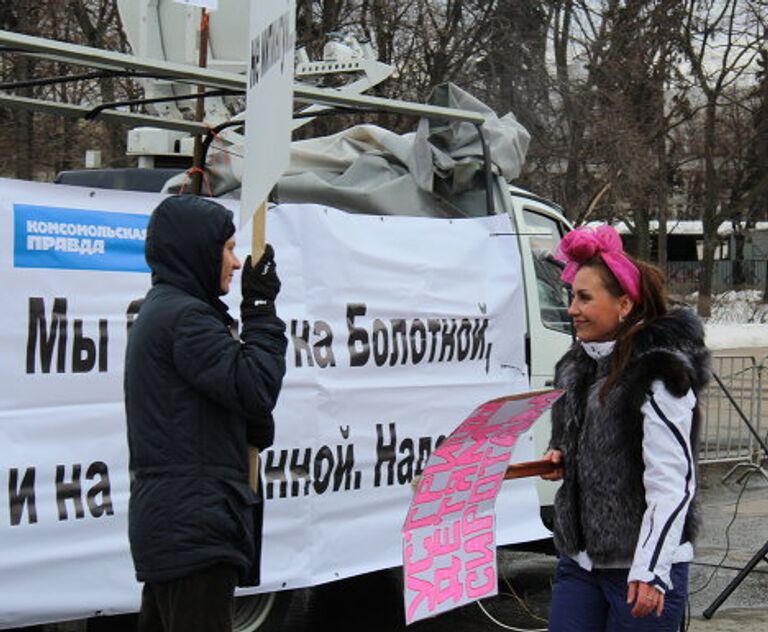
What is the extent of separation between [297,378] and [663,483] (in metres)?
2.32

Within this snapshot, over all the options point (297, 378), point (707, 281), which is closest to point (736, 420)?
point (297, 378)

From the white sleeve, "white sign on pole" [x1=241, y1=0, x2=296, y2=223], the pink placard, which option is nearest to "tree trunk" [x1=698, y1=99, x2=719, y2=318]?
the pink placard

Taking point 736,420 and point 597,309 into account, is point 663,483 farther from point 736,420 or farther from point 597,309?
point 736,420

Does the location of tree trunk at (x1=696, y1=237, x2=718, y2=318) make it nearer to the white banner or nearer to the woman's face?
the white banner

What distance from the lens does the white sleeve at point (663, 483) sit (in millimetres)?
3646

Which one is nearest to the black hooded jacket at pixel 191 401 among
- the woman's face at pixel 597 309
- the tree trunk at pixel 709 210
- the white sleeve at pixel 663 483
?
the woman's face at pixel 597 309

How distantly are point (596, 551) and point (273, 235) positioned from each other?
2.41 metres

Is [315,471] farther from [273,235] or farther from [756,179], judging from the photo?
[756,179]

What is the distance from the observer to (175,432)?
3488mm

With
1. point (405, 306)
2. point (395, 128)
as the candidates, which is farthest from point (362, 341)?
point (395, 128)

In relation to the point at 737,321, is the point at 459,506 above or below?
above

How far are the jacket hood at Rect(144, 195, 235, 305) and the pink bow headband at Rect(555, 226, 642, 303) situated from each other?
1090 mm

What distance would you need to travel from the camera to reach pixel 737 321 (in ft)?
111

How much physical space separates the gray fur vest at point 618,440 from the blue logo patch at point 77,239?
6.41 ft
